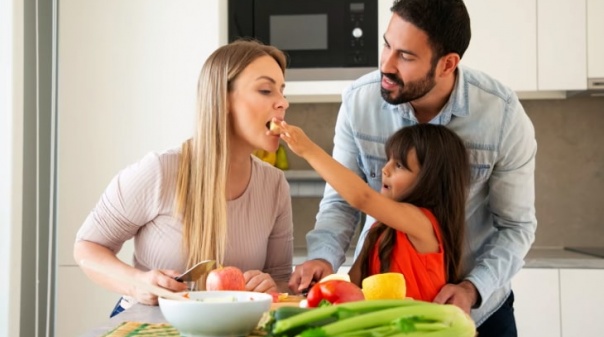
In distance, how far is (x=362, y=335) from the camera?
3.20 feet

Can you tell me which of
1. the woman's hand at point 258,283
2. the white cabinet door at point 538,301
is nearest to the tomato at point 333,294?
the woman's hand at point 258,283

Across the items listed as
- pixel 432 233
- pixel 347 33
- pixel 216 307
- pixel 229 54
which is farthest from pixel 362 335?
pixel 347 33

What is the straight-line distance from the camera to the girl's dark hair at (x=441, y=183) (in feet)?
6.15

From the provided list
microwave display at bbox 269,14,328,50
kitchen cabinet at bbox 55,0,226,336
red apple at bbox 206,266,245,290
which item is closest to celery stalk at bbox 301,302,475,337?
red apple at bbox 206,266,245,290

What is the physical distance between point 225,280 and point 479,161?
0.85 metres

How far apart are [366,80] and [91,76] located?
1547 mm

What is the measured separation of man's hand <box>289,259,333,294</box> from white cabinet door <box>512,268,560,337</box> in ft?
5.13

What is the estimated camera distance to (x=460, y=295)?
69.9 inches

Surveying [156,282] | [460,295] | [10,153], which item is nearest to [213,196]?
[156,282]

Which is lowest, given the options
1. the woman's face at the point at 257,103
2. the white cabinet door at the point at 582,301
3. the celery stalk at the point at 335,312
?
the white cabinet door at the point at 582,301

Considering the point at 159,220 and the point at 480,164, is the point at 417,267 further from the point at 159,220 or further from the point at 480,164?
the point at 159,220

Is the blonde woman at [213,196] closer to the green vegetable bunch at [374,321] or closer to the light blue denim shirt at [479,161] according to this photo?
the light blue denim shirt at [479,161]

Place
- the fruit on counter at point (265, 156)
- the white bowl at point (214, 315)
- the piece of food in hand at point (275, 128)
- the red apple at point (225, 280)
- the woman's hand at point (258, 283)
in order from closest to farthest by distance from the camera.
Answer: the white bowl at point (214, 315)
the red apple at point (225, 280)
the woman's hand at point (258, 283)
the piece of food in hand at point (275, 128)
the fruit on counter at point (265, 156)

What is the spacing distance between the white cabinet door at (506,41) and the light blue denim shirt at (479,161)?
1273 mm
